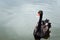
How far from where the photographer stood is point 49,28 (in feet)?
159

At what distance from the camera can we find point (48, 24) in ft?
158

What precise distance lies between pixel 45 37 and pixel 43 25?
0.84 meters

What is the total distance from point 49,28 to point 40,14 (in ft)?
6.78

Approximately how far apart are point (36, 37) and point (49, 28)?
3.69 feet

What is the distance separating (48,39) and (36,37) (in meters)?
1.18

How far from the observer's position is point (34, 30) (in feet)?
158

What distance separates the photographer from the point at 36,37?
48.2 m

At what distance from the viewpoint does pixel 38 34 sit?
158ft

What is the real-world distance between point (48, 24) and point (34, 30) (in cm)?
104

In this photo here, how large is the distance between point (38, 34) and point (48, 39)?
123 centimetres

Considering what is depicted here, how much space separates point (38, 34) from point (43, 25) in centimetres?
85

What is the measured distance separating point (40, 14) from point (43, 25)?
1836mm

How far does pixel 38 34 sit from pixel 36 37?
0.91ft

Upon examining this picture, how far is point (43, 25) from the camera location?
4856 cm
